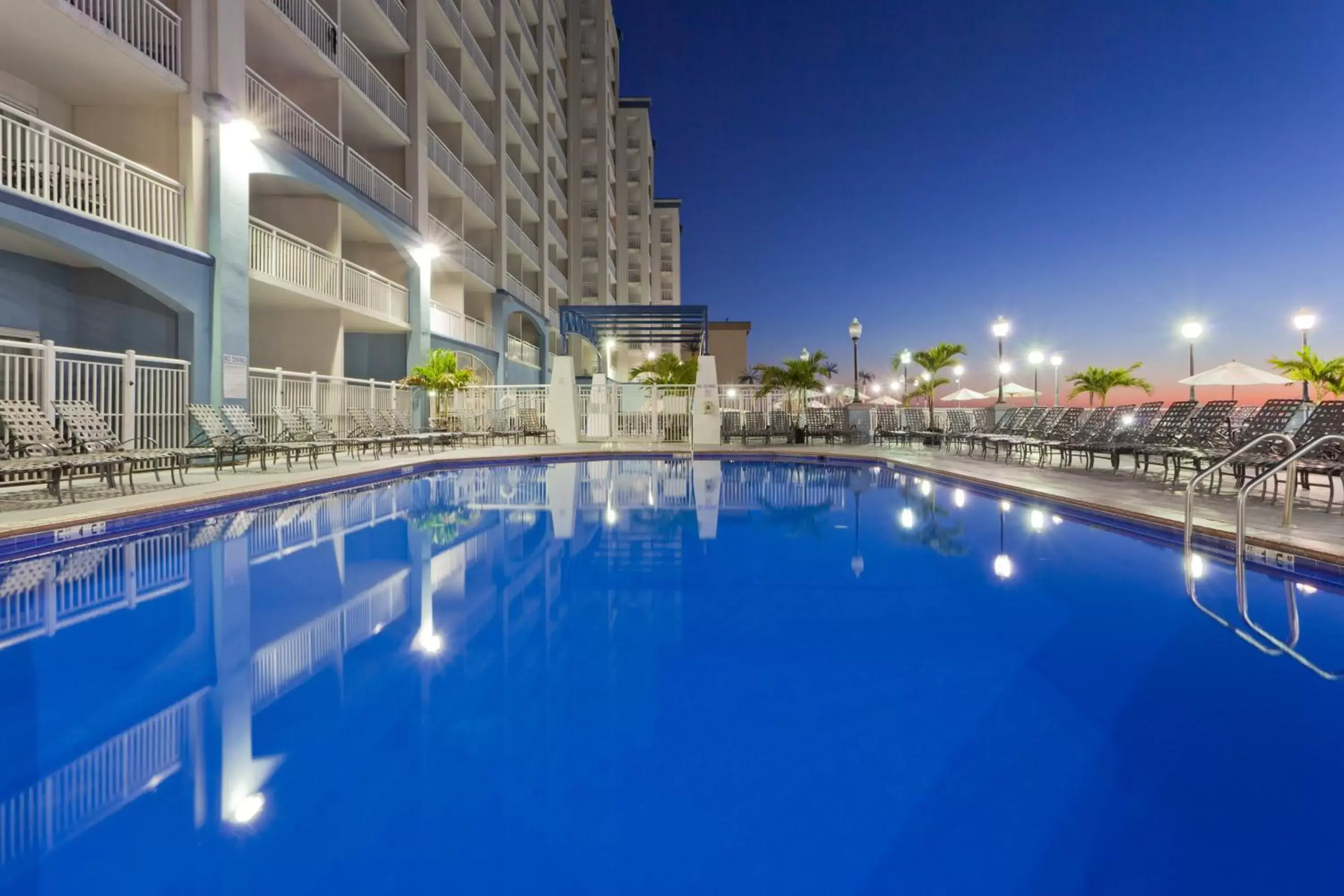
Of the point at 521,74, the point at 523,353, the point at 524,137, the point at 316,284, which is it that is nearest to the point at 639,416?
the point at 316,284

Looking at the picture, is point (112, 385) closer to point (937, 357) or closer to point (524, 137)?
point (937, 357)

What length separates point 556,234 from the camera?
3647 centimetres

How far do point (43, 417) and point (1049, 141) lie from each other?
36281 millimetres

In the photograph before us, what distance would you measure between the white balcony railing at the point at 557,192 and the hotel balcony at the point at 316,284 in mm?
16849

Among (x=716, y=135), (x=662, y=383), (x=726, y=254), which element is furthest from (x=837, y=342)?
(x=662, y=383)

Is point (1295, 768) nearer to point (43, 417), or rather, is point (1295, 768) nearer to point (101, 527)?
point (101, 527)

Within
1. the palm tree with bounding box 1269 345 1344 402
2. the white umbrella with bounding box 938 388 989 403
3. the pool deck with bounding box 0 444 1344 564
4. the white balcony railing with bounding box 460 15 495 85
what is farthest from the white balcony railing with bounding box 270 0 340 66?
the palm tree with bounding box 1269 345 1344 402

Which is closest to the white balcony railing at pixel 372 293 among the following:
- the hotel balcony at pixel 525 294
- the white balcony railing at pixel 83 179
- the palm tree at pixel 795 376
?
the white balcony railing at pixel 83 179

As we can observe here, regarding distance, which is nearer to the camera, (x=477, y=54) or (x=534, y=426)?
(x=534, y=426)

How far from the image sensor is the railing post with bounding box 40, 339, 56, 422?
867 centimetres

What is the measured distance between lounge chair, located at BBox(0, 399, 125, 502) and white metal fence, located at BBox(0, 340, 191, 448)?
17.9 inches

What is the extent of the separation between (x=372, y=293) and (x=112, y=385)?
889 cm

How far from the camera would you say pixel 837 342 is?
64562mm

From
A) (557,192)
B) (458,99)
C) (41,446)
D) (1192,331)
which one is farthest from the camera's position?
(557,192)
